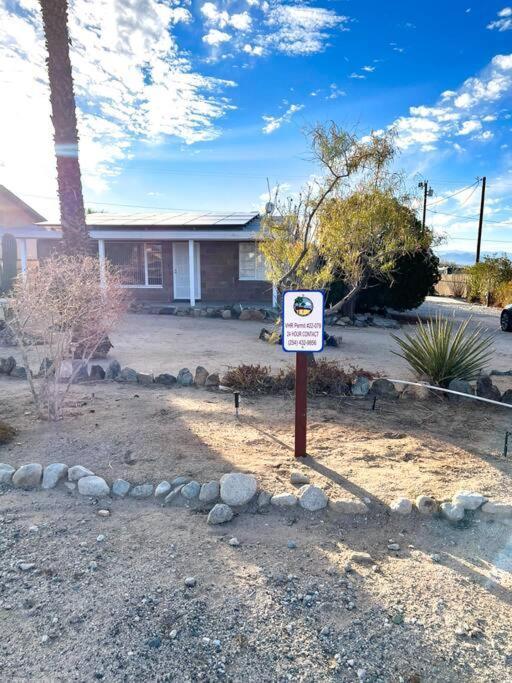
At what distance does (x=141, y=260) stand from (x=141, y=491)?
681 inches

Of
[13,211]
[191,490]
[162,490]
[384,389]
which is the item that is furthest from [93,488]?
[13,211]

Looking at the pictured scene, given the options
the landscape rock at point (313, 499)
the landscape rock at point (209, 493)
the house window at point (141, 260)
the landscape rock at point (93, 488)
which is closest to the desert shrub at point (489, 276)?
the house window at point (141, 260)

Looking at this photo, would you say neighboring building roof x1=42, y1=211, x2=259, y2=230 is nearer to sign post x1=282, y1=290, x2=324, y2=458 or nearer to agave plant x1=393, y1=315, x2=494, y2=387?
agave plant x1=393, y1=315, x2=494, y2=387

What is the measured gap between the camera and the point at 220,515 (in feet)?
10.3

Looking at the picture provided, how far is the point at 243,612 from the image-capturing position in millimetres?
2340

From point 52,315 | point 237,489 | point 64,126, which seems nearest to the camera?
point 237,489

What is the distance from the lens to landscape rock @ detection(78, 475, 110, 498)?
138 inches

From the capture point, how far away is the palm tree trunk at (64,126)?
→ 8078 mm

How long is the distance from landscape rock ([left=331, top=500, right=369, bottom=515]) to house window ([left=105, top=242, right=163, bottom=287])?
682 inches

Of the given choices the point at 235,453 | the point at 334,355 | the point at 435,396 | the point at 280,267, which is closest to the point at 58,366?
the point at 235,453

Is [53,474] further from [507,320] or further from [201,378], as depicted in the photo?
[507,320]

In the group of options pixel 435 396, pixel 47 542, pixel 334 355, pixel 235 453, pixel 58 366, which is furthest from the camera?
pixel 334 355

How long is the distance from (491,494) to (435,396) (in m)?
2.58

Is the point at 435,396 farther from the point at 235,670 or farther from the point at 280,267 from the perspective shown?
the point at 235,670
